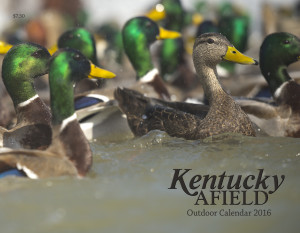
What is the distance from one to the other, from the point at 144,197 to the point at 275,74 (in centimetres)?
289

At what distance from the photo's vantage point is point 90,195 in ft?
13.7

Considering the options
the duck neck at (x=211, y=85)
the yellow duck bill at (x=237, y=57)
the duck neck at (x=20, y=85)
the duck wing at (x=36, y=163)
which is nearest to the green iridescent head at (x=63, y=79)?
the duck wing at (x=36, y=163)

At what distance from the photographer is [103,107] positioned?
639cm

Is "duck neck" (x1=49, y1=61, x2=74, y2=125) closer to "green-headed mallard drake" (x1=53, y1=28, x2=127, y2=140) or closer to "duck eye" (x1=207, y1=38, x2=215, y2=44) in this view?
"duck eye" (x1=207, y1=38, x2=215, y2=44)

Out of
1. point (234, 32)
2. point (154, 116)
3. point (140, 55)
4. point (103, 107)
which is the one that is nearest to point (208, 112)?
point (154, 116)

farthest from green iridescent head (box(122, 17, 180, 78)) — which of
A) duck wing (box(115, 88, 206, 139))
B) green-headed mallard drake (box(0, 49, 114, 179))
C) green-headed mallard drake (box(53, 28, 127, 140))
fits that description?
green-headed mallard drake (box(0, 49, 114, 179))

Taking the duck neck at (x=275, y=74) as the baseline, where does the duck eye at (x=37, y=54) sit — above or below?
above

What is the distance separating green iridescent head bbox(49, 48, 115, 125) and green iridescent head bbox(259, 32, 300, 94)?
2.63 metres

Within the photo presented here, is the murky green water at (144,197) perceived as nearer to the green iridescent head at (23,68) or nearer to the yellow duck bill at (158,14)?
the green iridescent head at (23,68)

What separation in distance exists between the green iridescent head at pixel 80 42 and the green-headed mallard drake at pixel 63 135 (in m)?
3.23

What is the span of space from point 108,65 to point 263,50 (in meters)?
6.57

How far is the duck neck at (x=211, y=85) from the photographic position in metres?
5.65

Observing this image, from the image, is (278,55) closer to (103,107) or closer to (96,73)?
(103,107)

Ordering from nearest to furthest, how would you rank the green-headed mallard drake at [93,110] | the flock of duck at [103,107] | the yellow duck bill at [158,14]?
the flock of duck at [103,107]
the green-headed mallard drake at [93,110]
the yellow duck bill at [158,14]
